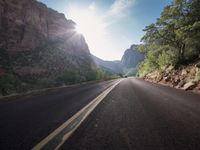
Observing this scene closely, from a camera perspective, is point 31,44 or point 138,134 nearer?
point 138,134

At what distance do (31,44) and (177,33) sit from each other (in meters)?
59.3

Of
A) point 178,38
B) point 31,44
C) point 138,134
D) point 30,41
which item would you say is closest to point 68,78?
point 178,38

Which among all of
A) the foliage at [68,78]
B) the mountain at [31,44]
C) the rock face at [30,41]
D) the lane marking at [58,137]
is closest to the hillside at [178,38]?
the lane marking at [58,137]

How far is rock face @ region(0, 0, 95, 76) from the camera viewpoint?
51.7 metres

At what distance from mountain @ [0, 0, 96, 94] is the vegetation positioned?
26825 mm

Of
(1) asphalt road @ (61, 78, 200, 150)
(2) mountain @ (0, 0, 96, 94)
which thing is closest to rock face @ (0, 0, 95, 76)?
(2) mountain @ (0, 0, 96, 94)

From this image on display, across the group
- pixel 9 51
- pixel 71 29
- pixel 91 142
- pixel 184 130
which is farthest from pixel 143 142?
pixel 71 29

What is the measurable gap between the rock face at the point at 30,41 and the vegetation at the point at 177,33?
134 feet

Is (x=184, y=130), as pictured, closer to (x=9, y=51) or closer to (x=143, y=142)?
(x=143, y=142)

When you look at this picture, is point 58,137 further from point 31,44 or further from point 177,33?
point 31,44

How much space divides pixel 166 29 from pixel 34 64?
1780 inches

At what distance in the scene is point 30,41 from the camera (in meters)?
63.2

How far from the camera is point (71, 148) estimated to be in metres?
2.32

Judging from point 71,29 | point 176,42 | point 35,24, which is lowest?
point 176,42
